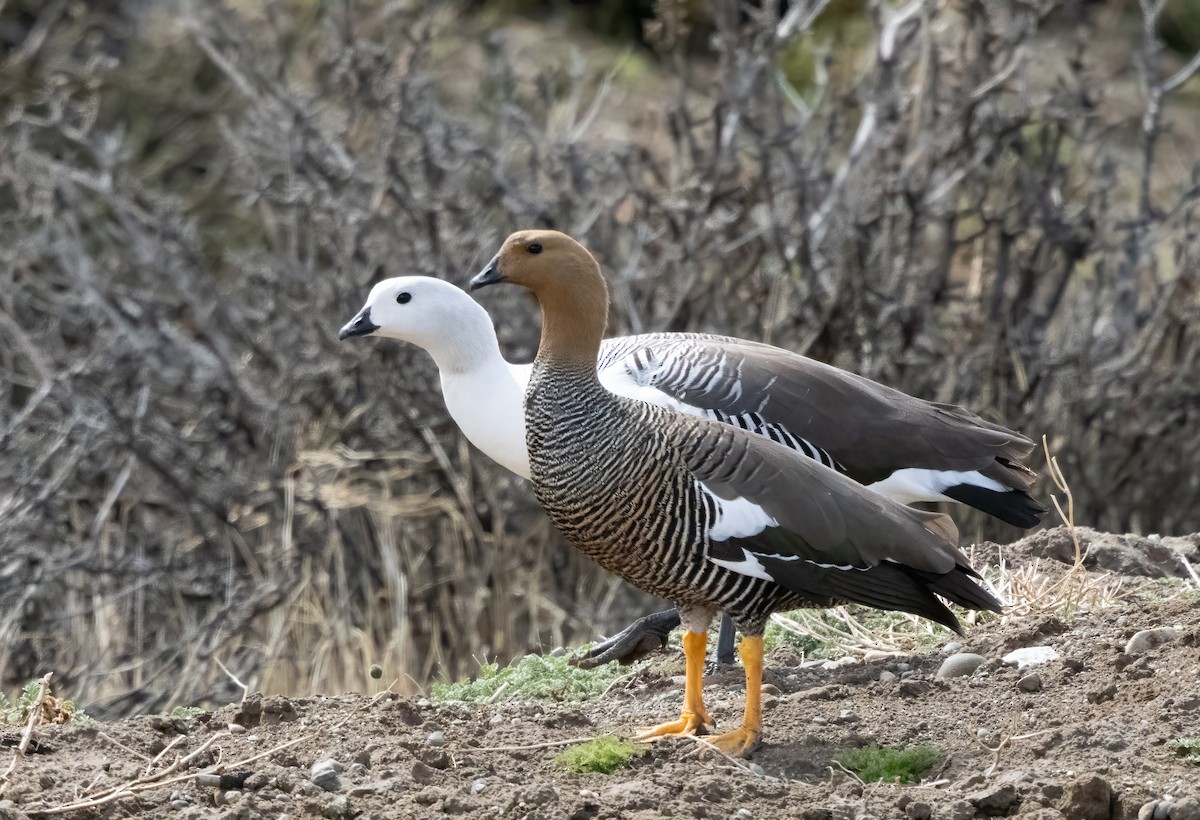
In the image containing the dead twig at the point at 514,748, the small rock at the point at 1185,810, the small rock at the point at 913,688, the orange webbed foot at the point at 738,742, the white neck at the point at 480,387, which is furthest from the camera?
the white neck at the point at 480,387

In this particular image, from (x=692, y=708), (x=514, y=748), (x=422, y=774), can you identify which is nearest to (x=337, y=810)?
(x=422, y=774)

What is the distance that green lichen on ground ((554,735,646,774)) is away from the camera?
4.28m

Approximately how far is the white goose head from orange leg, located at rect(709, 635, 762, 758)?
2.06 m

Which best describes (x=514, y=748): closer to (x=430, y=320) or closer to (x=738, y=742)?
(x=738, y=742)

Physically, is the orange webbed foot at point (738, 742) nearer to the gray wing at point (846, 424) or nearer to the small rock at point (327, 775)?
the small rock at point (327, 775)

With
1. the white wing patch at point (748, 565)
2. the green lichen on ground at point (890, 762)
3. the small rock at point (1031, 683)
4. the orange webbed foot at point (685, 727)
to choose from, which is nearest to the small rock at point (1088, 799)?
the green lichen on ground at point (890, 762)

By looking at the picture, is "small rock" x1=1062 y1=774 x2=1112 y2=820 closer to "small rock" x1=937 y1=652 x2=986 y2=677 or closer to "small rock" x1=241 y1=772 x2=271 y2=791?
"small rock" x1=937 y1=652 x2=986 y2=677

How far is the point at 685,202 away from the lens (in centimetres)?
820

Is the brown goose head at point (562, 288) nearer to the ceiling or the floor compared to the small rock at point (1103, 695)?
nearer to the ceiling

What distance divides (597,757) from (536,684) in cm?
110

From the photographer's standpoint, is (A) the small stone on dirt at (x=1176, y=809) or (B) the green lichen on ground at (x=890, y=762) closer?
(A) the small stone on dirt at (x=1176, y=809)

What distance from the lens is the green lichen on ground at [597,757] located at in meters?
4.28

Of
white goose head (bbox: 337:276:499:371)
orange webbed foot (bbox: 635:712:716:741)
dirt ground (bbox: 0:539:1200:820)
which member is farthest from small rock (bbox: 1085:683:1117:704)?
white goose head (bbox: 337:276:499:371)

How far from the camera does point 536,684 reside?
5379 millimetres
